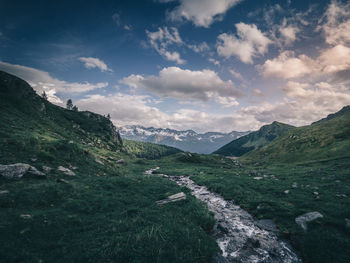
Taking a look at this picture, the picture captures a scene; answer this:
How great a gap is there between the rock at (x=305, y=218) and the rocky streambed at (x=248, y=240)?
2.11 meters

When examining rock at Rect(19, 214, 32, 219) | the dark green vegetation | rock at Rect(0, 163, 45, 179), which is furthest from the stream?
rock at Rect(0, 163, 45, 179)

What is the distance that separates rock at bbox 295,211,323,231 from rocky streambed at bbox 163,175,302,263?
211cm

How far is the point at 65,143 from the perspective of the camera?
2773cm

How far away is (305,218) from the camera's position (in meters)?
13.9

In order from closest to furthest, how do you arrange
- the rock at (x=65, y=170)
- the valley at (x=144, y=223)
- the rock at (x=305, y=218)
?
the valley at (x=144, y=223) → the rock at (x=305, y=218) → the rock at (x=65, y=170)

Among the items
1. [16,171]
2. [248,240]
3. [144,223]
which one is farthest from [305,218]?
[16,171]

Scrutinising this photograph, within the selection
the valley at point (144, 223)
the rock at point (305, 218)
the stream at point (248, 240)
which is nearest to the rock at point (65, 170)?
the valley at point (144, 223)

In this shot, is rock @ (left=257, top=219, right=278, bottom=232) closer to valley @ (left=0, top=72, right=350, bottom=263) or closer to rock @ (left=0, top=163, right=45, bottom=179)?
valley @ (left=0, top=72, right=350, bottom=263)

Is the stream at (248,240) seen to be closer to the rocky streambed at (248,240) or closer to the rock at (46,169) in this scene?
the rocky streambed at (248,240)

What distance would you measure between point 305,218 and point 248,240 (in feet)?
20.4

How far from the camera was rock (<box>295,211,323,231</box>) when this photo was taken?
13236mm

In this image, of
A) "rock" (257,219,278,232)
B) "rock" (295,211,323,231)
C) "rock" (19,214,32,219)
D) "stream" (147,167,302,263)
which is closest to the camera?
"rock" (19,214,32,219)

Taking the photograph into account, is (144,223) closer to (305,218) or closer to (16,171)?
(305,218)

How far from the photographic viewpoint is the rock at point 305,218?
13236 millimetres
